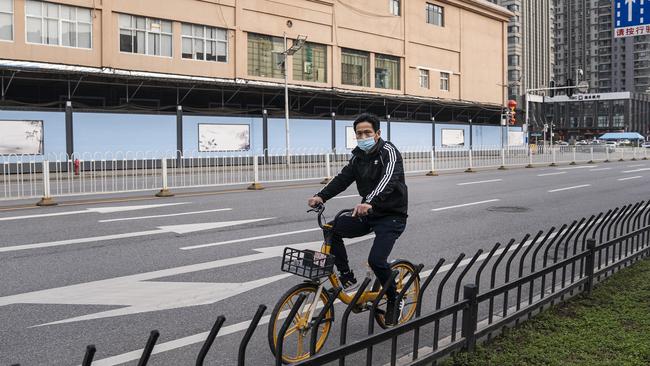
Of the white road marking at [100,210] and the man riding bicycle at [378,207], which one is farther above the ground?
the man riding bicycle at [378,207]

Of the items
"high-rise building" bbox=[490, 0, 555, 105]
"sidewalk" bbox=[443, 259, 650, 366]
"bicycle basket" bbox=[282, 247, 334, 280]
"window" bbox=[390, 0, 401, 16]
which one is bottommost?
"sidewalk" bbox=[443, 259, 650, 366]

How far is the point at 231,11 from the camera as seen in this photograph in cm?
3525

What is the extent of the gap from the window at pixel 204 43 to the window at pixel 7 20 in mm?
9081

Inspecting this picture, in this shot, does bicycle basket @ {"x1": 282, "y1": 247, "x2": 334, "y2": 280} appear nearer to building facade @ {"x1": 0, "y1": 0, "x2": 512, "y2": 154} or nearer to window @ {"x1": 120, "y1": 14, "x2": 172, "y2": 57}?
building facade @ {"x1": 0, "y1": 0, "x2": 512, "y2": 154}

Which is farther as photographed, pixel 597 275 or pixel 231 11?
pixel 231 11

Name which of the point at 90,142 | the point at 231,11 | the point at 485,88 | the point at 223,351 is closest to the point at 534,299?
the point at 223,351

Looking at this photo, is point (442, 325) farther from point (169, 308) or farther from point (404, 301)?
point (169, 308)

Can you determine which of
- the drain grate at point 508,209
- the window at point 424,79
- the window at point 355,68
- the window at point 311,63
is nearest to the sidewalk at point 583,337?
the drain grate at point 508,209

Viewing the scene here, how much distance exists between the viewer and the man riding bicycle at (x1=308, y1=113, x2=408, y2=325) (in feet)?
15.3

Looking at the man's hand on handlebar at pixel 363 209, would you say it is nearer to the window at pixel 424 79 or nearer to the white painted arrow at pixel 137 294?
the white painted arrow at pixel 137 294

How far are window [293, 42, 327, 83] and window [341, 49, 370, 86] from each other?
198 cm

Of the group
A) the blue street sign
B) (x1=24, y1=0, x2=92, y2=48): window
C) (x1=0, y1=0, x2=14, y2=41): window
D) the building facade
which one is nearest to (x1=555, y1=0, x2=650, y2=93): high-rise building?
the building facade

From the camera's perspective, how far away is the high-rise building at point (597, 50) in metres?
145

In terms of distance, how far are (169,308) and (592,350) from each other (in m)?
3.74
